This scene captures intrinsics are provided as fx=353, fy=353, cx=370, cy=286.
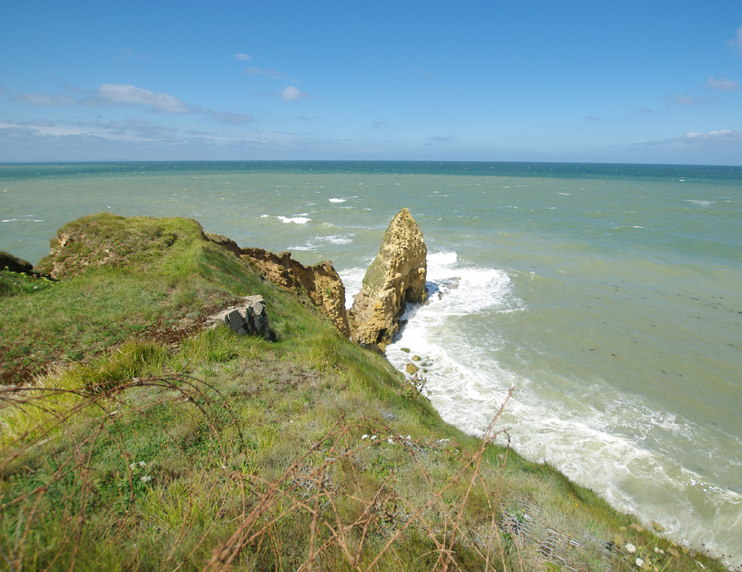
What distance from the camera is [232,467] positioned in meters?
3.88

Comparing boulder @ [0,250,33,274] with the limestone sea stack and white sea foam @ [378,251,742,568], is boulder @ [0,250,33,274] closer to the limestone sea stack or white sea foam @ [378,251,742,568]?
the limestone sea stack

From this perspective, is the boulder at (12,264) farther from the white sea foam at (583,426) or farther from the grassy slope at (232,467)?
the white sea foam at (583,426)

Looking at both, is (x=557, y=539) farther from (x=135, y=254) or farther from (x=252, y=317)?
(x=135, y=254)

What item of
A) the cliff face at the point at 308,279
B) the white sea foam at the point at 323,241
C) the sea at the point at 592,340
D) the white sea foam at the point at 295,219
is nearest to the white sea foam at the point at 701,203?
the sea at the point at 592,340

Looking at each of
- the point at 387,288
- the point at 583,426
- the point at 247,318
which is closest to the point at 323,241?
the point at 387,288

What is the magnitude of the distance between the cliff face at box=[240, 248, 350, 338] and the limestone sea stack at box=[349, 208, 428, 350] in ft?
3.25

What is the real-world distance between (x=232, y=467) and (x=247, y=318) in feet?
15.4

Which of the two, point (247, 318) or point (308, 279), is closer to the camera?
point (247, 318)

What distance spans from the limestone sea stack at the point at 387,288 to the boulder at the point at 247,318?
8345 mm

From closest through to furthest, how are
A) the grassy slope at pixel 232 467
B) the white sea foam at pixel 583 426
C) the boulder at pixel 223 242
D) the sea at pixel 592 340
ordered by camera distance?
the grassy slope at pixel 232 467
the white sea foam at pixel 583 426
the sea at pixel 592 340
the boulder at pixel 223 242

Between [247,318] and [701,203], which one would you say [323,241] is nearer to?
[247,318]

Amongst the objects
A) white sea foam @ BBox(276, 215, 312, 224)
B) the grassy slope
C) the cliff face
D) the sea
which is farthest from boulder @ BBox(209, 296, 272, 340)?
white sea foam @ BBox(276, 215, 312, 224)

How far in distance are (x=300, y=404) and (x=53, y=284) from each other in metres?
8.10

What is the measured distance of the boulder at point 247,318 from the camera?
306 inches
